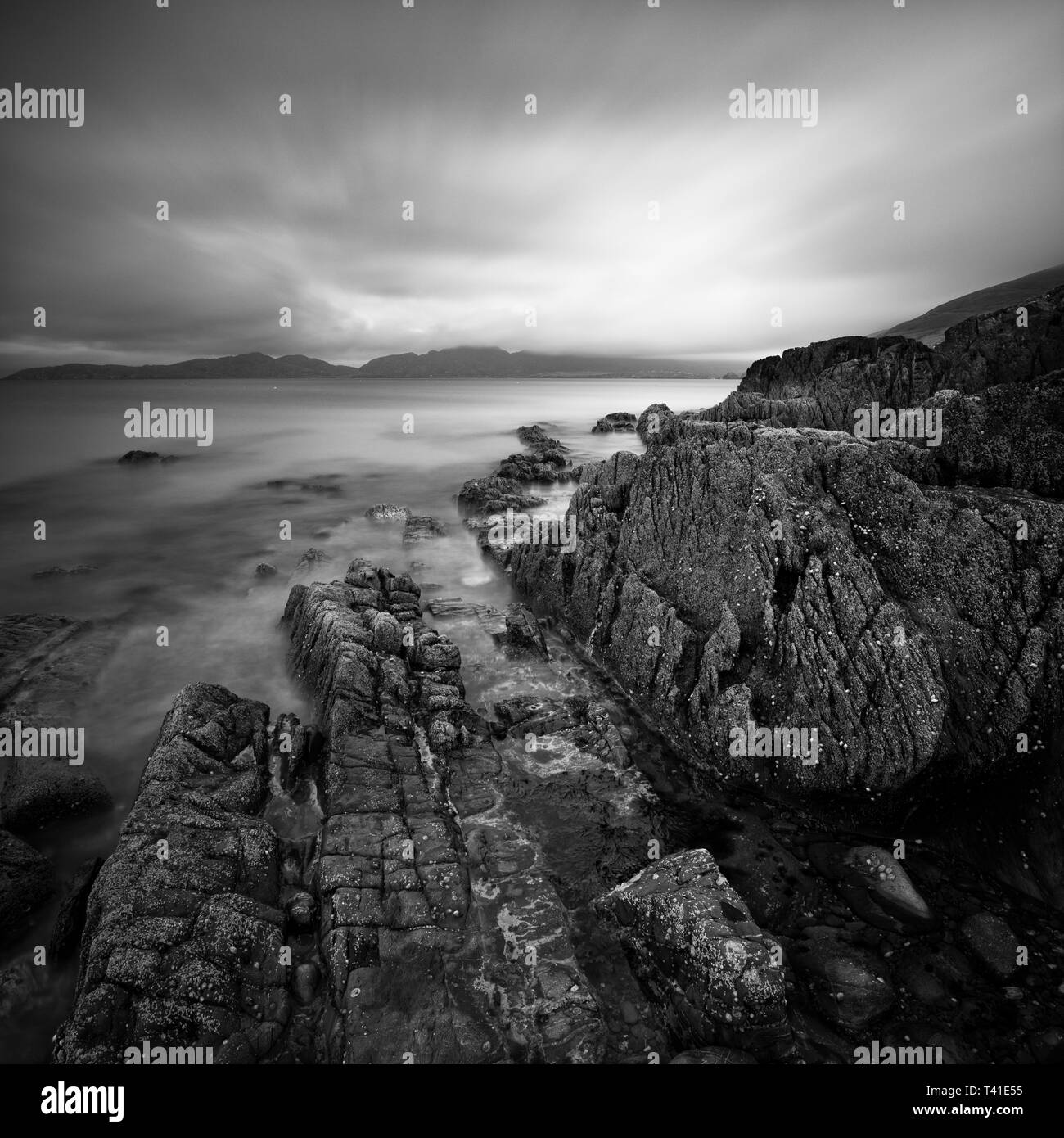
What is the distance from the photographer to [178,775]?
37.1 feet

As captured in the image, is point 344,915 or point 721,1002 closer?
point 721,1002

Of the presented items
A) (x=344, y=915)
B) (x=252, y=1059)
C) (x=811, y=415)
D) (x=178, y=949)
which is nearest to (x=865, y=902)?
(x=344, y=915)

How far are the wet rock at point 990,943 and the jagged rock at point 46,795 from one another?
17.6 metres

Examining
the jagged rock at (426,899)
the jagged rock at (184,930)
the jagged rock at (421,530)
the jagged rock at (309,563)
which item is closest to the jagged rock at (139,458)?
the jagged rock at (421,530)

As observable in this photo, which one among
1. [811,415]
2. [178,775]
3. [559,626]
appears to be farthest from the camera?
[811,415]

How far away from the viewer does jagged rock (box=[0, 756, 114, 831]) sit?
11531 millimetres

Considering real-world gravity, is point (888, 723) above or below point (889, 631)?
below

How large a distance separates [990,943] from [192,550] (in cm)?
3382

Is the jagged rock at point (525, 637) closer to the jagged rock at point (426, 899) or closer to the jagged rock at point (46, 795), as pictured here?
the jagged rock at point (426, 899)

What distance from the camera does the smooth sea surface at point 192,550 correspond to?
15266mm
